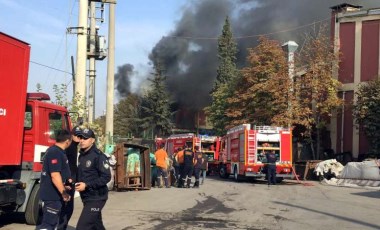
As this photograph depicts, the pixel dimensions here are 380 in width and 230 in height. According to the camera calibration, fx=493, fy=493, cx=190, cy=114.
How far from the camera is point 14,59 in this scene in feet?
28.9

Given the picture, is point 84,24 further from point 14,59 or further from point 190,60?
point 190,60

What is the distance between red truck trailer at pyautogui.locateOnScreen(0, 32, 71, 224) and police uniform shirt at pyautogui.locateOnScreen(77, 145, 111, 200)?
9.76 feet

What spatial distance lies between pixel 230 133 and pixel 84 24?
1214cm

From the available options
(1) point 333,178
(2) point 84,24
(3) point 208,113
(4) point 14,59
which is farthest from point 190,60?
(4) point 14,59

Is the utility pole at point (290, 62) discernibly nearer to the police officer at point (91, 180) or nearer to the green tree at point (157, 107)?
the police officer at point (91, 180)

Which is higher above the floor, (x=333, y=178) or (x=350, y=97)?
(x=350, y=97)

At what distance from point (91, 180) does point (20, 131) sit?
352cm

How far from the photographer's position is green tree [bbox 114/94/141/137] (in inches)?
2491

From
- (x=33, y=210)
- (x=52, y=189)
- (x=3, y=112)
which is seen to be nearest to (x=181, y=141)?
(x=33, y=210)

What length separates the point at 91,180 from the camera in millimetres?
6059

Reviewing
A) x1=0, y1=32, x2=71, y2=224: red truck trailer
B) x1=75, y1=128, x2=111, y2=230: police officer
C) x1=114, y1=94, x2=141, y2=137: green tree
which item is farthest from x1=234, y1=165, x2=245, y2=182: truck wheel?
x1=114, y1=94, x2=141, y2=137: green tree

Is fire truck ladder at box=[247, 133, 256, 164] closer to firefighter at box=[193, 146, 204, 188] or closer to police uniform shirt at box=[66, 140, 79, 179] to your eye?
firefighter at box=[193, 146, 204, 188]

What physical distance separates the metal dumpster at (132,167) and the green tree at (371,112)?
1525cm

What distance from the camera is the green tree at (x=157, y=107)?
195 ft
